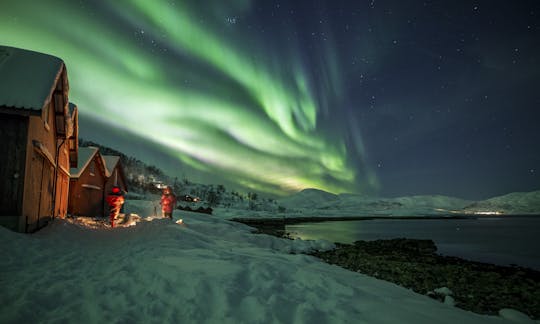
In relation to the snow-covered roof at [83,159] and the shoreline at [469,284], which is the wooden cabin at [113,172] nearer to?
the snow-covered roof at [83,159]

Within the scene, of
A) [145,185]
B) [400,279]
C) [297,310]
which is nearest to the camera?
[297,310]

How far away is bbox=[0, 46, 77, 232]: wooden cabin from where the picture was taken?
10055 mm

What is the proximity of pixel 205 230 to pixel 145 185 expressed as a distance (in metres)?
124

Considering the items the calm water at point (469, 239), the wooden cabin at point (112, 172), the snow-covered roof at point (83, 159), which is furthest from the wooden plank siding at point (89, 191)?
the calm water at point (469, 239)

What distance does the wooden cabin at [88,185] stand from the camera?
24422 mm

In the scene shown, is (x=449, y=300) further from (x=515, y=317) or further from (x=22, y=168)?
(x=22, y=168)

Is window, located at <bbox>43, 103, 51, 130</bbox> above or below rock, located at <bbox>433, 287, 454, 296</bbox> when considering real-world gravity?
above

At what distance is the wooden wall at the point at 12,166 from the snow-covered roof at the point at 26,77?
2.57 feet

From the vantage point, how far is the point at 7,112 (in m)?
9.84

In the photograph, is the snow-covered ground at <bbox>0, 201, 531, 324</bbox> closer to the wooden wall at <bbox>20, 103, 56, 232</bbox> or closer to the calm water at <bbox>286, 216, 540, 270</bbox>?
the wooden wall at <bbox>20, 103, 56, 232</bbox>

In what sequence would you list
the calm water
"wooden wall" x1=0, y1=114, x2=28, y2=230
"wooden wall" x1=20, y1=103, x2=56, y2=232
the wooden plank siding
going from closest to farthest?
"wooden wall" x1=0, y1=114, x2=28, y2=230, "wooden wall" x1=20, y1=103, x2=56, y2=232, the calm water, the wooden plank siding

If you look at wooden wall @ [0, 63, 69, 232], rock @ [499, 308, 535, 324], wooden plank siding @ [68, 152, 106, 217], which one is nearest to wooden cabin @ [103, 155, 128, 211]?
wooden plank siding @ [68, 152, 106, 217]

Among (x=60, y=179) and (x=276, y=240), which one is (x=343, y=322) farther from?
(x=60, y=179)

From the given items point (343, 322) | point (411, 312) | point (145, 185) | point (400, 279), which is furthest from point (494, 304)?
point (145, 185)
